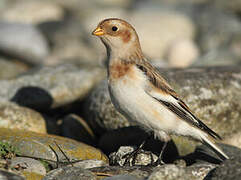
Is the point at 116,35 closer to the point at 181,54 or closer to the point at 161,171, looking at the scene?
the point at 161,171

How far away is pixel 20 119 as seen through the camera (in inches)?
247

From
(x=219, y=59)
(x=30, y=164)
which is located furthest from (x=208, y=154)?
(x=219, y=59)

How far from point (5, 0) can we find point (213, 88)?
34.6ft

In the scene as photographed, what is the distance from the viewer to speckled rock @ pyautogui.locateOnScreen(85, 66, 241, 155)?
6230 mm

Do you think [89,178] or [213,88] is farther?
[213,88]

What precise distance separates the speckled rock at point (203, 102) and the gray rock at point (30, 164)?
171 cm

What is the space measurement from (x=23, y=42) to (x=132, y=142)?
5.36 meters

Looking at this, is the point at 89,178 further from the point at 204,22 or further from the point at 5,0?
the point at 5,0

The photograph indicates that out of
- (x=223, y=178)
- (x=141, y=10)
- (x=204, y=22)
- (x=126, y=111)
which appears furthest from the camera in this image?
(x=141, y=10)

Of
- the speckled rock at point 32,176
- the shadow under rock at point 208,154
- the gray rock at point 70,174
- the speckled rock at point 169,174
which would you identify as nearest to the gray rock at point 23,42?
the shadow under rock at point 208,154

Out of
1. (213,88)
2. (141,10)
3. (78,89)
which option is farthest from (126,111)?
(141,10)

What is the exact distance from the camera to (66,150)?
521 cm

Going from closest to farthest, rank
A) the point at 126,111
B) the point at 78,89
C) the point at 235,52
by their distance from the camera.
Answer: the point at 126,111, the point at 78,89, the point at 235,52

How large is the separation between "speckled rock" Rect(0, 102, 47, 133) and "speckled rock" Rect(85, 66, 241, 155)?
69 centimetres
